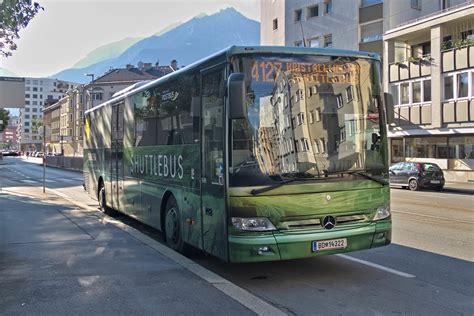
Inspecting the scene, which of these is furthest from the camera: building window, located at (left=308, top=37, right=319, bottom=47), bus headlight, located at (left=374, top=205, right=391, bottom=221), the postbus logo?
building window, located at (left=308, top=37, right=319, bottom=47)

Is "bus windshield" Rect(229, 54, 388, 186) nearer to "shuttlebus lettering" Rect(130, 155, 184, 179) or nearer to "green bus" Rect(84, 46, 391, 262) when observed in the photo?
"green bus" Rect(84, 46, 391, 262)

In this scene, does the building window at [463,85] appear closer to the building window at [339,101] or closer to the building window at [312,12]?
the building window at [312,12]

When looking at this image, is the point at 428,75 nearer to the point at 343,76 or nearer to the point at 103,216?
the point at 103,216

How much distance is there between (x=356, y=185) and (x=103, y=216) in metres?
8.23

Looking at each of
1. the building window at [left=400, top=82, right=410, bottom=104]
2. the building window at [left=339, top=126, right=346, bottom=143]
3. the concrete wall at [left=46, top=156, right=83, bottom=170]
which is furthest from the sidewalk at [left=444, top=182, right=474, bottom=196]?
the concrete wall at [left=46, top=156, right=83, bottom=170]

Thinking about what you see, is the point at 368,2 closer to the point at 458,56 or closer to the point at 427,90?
the point at 427,90

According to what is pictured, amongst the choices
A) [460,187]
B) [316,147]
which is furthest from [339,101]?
[460,187]

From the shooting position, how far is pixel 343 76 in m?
6.55

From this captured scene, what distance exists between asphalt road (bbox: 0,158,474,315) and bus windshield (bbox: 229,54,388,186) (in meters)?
1.37

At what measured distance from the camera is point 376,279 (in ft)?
21.6

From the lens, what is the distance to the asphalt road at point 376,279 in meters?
5.49

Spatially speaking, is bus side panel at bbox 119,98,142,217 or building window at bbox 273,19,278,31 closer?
A: bus side panel at bbox 119,98,142,217

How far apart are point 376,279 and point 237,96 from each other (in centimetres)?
303

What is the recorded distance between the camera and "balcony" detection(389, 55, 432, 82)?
3181cm
